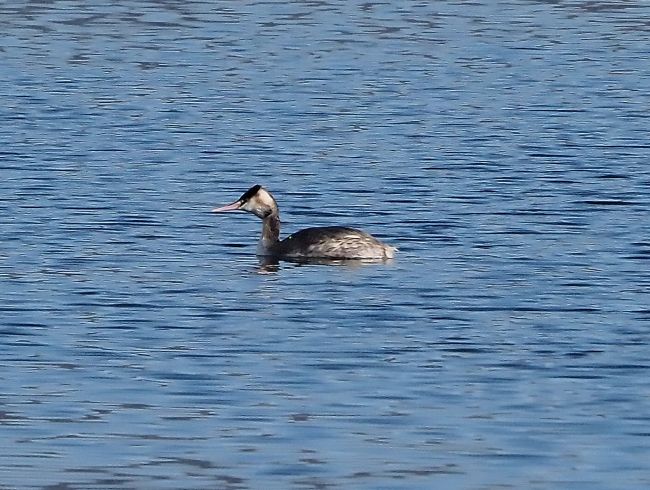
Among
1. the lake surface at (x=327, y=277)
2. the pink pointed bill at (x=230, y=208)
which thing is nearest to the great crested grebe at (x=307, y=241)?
the pink pointed bill at (x=230, y=208)

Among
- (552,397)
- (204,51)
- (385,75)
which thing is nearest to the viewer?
(552,397)

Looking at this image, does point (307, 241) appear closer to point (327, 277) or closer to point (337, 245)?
point (337, 245)

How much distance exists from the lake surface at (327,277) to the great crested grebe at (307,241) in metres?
0.23

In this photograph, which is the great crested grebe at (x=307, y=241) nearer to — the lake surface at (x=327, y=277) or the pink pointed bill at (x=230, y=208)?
the pink pointed bill at (x=230, y=208)

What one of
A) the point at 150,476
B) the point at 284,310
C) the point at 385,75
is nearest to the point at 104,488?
the point at 150,476

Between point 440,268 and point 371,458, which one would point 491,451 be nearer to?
point 371,458

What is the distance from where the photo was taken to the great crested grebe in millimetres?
20938

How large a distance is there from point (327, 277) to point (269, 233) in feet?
6.59

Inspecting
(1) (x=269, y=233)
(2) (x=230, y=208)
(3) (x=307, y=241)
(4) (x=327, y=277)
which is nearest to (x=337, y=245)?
(3) (x=307, y=241)

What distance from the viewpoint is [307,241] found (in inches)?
847

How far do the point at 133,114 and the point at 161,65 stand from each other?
Answer: 8139mm

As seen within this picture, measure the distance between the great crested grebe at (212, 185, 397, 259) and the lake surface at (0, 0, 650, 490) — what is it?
0.23 meters

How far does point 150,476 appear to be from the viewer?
12242mm

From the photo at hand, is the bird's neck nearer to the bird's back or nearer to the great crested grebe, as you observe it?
the great crested grebe
